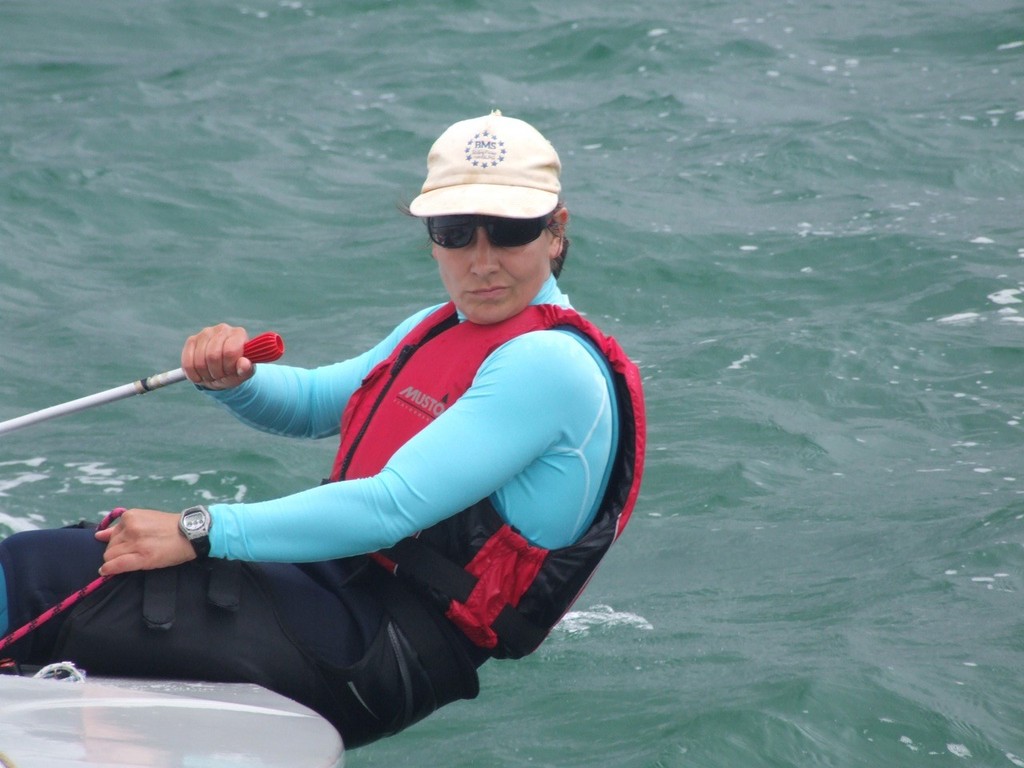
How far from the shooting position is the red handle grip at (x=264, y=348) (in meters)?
2.58

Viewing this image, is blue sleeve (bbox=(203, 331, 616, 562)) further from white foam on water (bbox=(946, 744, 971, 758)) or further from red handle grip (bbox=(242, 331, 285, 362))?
white foam on water (bbox=(946, 744, 971, 758))

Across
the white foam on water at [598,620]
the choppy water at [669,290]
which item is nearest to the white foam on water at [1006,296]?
the choppy water at [669,290]

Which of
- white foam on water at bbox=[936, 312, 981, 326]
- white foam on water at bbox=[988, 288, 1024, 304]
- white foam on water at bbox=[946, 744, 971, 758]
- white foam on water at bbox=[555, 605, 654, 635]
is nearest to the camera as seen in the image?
white foam on water at bbox=[946, 744, 971, 758]

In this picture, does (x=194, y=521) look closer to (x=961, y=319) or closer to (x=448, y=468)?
(x=448, y=468)

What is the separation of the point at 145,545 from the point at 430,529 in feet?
1.57

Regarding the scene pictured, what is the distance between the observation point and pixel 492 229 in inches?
96.2

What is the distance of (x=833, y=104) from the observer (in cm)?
959

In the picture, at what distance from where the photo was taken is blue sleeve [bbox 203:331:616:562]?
2244mm

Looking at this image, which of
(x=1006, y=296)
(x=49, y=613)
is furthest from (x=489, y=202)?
(x=1006, y=296)

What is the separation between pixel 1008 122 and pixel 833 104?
1202mm

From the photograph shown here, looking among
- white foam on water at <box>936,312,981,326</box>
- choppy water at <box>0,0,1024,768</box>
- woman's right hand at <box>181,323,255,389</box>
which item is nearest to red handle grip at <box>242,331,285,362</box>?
woman's right hand at <box>181,323,255,389</box>

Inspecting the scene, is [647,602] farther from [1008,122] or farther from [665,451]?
[1008,122]

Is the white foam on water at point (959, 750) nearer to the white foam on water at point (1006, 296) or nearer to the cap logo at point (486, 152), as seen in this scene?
the cap logo at point (486, 152)

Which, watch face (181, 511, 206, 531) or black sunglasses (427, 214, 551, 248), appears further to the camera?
black sunglasses (427, 214, 551, 248)
